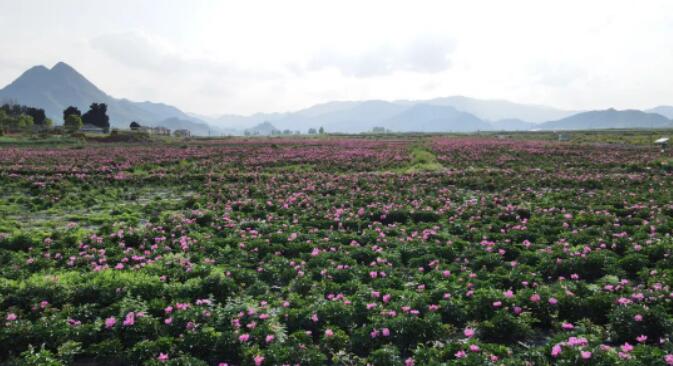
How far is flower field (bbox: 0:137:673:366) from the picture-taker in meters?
6.86

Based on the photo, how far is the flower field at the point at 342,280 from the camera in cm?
686

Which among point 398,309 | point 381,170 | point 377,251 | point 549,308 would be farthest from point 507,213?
point 381,170

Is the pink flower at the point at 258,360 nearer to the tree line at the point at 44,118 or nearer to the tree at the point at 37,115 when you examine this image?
the tree line at the point at 44,118

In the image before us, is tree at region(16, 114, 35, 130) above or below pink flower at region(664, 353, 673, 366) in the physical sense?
above

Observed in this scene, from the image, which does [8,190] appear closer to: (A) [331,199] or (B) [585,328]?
(A) [331,199]

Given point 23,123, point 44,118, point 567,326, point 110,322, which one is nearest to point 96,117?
point 44,118

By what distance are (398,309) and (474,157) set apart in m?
35.2

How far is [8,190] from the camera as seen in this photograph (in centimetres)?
2284

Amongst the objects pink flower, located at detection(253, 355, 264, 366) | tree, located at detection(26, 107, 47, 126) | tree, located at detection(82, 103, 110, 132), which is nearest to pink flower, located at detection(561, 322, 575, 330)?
pink flower, located at detection(253, 355, 264, 366)

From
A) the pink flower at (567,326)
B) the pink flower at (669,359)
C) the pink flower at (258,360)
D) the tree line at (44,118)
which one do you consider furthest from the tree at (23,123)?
the pink flower at (669,359)

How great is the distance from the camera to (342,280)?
9.86 metres

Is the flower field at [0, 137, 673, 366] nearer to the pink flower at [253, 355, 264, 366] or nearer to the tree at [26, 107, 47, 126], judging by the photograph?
the pink flower at [253, 355, 264, 366]

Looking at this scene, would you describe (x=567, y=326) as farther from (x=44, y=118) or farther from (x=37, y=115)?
(x=44, y=118)

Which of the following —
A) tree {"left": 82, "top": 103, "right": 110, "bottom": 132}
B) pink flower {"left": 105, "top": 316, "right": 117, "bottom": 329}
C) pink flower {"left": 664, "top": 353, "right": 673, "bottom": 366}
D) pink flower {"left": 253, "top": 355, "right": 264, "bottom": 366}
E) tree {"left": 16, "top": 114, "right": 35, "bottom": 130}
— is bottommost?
pink flower {"left": 253, "top": 355, "right": 264, "bottom": 366}
